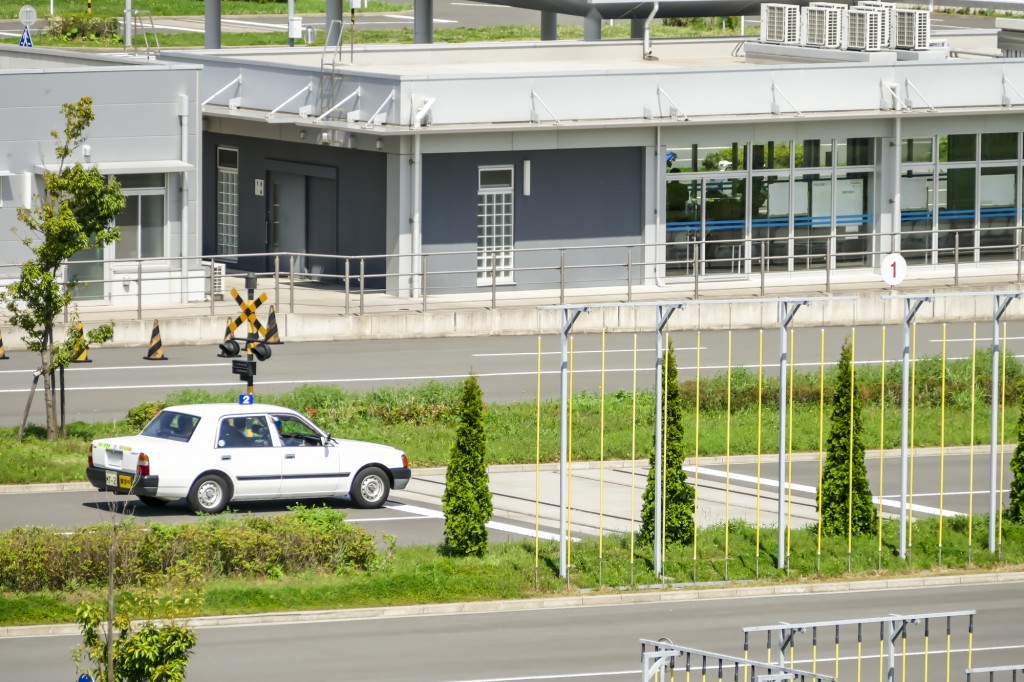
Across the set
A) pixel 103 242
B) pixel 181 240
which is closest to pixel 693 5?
pixel 181 240

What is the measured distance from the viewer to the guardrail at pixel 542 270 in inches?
1625

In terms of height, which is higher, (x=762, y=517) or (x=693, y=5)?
(x=693, y=5)

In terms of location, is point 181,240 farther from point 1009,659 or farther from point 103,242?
point 1009,659

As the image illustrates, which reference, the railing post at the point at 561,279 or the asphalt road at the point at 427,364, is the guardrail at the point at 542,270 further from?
the asphalt road at the point at 427,364

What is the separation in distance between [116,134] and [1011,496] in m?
20.9

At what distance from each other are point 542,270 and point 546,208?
1.30 m

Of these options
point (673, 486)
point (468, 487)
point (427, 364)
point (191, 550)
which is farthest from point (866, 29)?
point (191, 550)

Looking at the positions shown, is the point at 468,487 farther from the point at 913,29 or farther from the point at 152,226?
the point at 913,29

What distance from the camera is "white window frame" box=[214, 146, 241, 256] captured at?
4831cm

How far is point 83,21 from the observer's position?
257 ft

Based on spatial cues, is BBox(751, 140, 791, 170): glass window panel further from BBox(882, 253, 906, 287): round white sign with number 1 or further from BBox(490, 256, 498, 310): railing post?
BBox(882, 253, 906, 287): round white sign with number 1

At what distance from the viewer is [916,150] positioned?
4838cm

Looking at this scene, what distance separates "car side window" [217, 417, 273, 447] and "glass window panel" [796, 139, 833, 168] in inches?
906

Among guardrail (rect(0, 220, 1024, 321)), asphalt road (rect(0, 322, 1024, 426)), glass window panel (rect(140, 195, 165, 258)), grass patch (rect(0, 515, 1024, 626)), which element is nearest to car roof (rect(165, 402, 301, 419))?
grass patch (rect(0, 515, 1024, 626))
